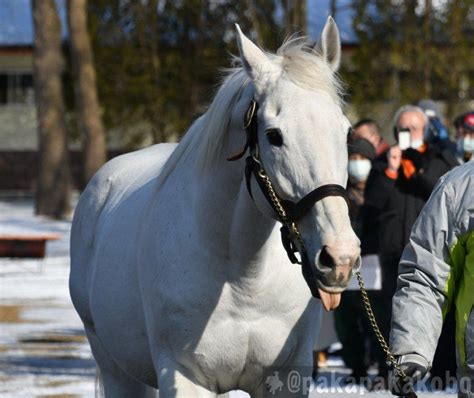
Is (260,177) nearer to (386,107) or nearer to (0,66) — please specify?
(386,107)

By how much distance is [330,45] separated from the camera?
5.12 meters

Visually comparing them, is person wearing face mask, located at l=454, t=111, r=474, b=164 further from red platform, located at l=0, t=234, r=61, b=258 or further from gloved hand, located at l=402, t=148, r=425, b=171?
red platform, located at l=0, t=234, r=61, b=258

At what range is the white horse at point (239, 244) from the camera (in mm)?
4688

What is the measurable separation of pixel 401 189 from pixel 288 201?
5.12 m

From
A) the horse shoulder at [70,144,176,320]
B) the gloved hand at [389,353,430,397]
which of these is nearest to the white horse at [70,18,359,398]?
the gloved hand at [389,353,430,397]

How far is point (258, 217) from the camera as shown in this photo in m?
5.18

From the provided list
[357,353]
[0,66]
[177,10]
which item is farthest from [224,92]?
[0,66]

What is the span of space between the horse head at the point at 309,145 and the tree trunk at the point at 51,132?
27.0 meters

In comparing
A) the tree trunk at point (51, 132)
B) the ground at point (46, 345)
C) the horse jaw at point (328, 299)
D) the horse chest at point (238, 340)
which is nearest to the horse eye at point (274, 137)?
the horse jaw at point (328, 299)

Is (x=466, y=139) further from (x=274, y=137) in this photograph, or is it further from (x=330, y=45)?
(x=274, y=137)

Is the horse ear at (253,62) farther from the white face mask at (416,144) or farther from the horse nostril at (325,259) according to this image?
the white face mask at (416,144)

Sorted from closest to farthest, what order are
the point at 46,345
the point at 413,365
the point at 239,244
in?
1. the point at 413,365
2. the point at 239,244
3. the point at 46,345

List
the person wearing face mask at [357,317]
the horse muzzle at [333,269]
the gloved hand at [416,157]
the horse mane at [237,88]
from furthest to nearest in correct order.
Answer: the person wearing face mask at [357,317], the gloved hand at [416,157], the horse mane at [237,88], the horse muzzle at [333,269]

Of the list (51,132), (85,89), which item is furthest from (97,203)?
(51,132)
